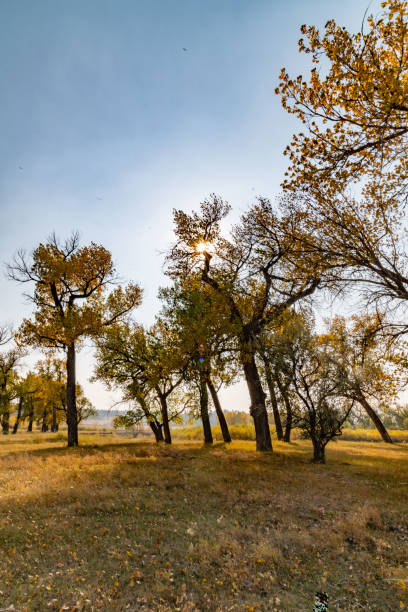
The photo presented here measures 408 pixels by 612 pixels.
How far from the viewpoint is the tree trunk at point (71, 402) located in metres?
21.1

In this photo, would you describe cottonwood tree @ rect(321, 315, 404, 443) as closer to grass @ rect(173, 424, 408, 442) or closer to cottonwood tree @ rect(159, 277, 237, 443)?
cottonwood tree @ rect(159, 277, 237, 443)

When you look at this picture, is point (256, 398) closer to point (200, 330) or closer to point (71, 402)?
point (200, 330)

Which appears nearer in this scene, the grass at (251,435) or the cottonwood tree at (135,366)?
the cottonwood tree at (135,366)

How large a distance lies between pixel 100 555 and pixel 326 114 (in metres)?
12.1

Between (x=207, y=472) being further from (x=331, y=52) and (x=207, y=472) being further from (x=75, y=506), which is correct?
(x=331, y=52)

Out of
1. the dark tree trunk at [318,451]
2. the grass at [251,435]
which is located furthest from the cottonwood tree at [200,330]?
the grass at [251,435]

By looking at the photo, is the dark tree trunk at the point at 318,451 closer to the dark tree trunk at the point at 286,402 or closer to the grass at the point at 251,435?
the dark tree trunk at the point at 286,402

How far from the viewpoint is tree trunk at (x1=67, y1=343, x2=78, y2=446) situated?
69.2ft

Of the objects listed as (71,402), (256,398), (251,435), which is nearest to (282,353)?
(256,398)

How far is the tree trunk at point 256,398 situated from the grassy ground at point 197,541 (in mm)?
5280

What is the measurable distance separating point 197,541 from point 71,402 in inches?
653

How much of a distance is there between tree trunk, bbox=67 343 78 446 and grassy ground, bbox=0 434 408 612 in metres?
8.47

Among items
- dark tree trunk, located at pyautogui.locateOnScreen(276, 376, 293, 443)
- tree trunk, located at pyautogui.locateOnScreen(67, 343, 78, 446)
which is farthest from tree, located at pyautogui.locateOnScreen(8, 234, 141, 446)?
dark tree trunk, located at pyautogui.locateOnScreen(276, 376, 293, 443)

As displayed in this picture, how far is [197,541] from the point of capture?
7.12 meters
